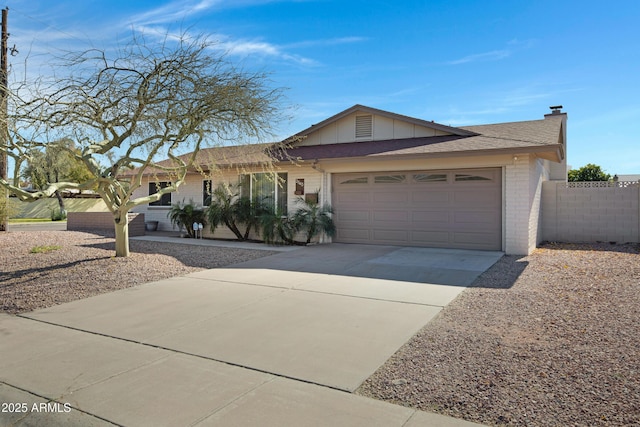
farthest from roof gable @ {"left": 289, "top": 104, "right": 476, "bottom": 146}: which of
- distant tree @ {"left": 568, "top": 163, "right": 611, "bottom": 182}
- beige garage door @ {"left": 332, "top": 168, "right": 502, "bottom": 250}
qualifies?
distant tree @ {"left": 568, "top": 163, "right": 611, "bottom": 182}

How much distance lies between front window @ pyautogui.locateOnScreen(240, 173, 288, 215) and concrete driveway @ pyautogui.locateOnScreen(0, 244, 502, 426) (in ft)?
20.9

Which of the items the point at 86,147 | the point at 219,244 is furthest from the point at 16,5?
the point at 219,244

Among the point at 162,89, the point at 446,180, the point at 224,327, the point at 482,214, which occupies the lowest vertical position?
the point at 224,327

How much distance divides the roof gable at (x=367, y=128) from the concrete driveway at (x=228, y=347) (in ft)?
22.1

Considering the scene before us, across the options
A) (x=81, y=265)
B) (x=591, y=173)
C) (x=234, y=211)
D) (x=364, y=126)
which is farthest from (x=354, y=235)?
(x=591, y=173)

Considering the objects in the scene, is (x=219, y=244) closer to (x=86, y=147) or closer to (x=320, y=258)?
(x=320, y=258)

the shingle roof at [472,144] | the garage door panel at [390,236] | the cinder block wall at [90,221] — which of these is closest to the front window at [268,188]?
the shingle roof at [472,144]

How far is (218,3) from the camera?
34.9ft

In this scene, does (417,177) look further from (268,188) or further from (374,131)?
(268,188)

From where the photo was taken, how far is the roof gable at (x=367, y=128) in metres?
14.3

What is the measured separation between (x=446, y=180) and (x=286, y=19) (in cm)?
644

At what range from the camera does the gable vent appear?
15.2 meters

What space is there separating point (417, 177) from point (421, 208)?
920 mm

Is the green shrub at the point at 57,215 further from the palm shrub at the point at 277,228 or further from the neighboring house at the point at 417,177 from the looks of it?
the palm shrub at the point at 277,228
